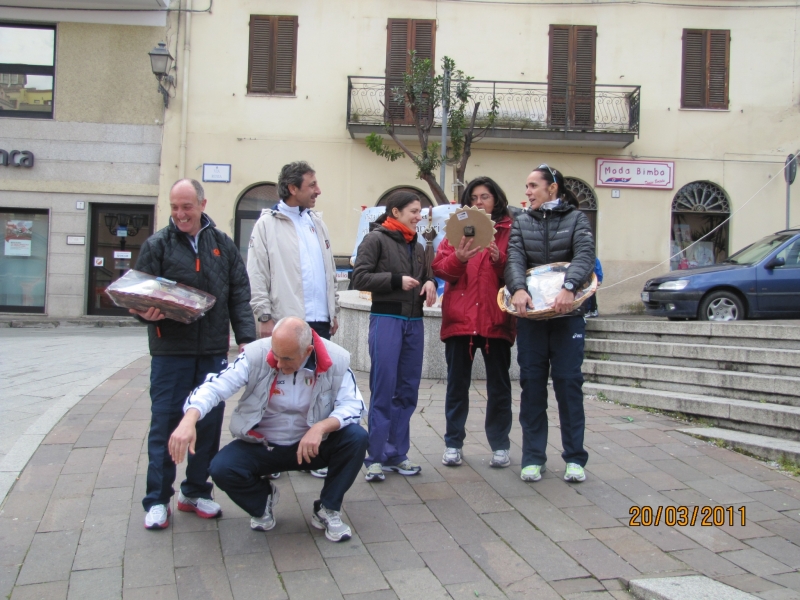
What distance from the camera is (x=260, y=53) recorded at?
16.6m

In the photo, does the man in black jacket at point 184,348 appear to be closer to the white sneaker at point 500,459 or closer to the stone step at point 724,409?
the white sneaker at point 500,459

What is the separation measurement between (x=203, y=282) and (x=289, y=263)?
0.70m

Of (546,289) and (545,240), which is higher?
(545,240)

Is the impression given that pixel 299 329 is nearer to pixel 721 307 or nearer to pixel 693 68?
pixel 721 307

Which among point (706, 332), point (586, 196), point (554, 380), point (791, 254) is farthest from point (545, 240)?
point (586, 196)

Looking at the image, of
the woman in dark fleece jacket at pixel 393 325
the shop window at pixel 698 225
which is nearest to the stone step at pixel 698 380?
the woman in dark fleece jacket at pixel 393 325

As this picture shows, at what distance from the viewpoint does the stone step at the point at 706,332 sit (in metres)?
7.02

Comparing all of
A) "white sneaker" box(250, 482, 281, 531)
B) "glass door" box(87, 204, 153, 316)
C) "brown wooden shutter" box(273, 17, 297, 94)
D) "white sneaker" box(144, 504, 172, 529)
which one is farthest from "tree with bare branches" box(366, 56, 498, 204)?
"white sneaker" box(144, 504, 172, 529)

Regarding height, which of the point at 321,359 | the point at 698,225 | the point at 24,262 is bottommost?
the point at 321,359

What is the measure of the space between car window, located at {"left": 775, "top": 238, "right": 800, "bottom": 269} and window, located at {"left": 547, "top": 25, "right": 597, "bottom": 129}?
23.5ft

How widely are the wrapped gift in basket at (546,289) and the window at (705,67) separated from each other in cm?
1411

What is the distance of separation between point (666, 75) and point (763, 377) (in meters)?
12.4

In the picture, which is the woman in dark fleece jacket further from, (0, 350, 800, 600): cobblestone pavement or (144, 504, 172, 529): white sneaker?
(144, 504, 172, 529): white sneaker

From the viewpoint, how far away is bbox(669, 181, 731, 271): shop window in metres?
16.9
